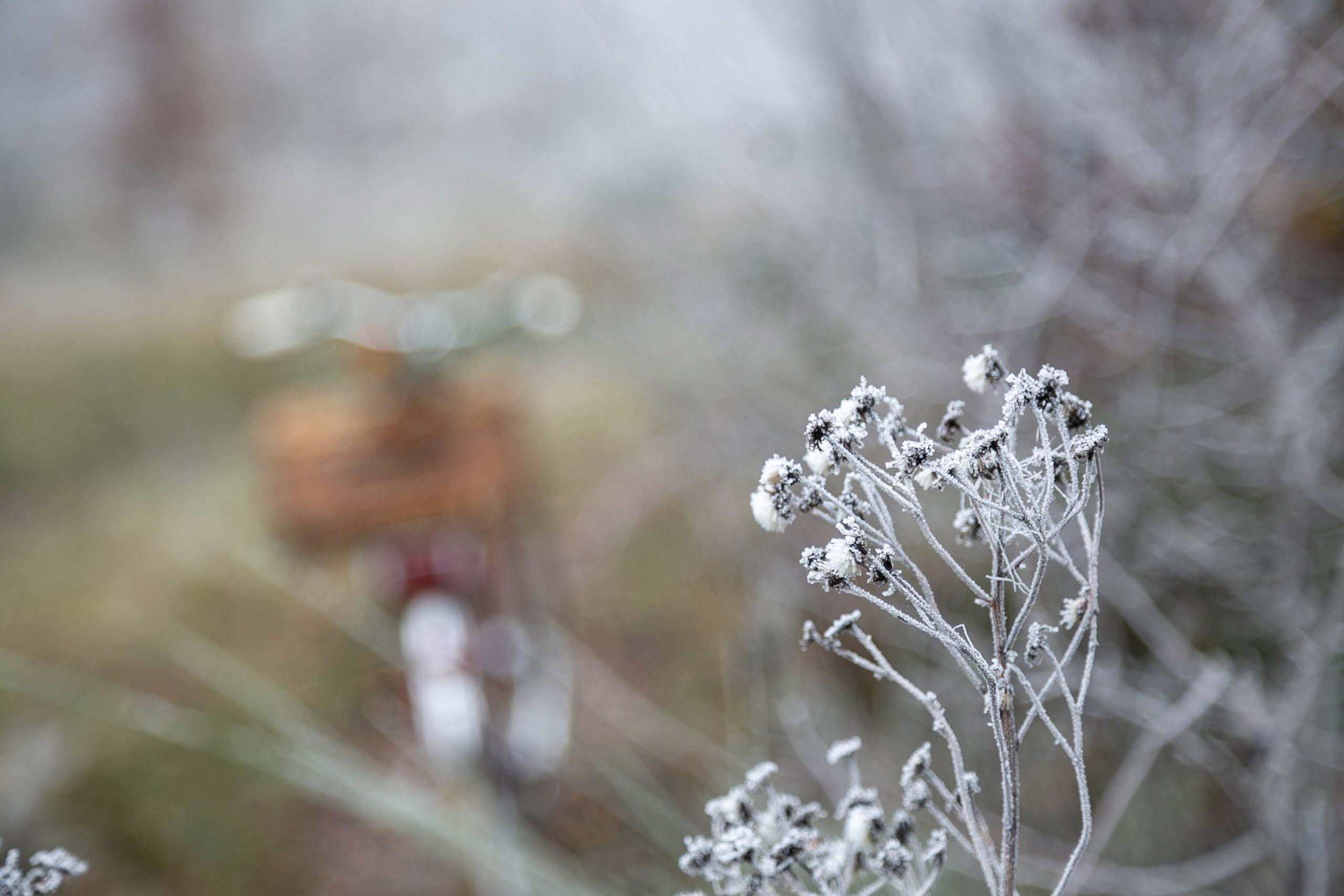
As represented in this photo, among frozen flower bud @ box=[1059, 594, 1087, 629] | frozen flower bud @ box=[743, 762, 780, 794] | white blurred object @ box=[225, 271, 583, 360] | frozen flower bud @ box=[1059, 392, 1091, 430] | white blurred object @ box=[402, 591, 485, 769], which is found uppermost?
white blurred object @ box=[225, 271, 583, 360]

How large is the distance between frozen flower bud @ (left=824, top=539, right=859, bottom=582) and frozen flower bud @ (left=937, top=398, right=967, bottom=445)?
0.09 metres

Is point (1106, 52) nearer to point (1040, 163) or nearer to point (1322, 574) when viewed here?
point (1040, 163)

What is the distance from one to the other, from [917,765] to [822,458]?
124mm

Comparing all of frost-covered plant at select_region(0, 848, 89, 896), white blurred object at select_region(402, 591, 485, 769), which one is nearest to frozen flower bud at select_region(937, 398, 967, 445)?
frost-covered plant at select_region(0, 848, 89, 896)

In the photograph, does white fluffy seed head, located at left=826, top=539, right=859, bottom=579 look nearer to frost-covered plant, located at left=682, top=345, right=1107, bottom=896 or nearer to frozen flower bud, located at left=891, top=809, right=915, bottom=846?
frost-covered plant, located at left=682, top=345, right=1107, bottom=896

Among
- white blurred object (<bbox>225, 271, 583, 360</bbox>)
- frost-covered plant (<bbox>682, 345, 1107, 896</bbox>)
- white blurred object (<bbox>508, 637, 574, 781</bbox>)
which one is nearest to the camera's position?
frost-covered plant (<bbox>682, 345, 1107, 896</bbox>)

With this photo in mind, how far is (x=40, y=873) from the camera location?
0.34 m

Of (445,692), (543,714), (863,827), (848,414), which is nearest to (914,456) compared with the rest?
(848,414)

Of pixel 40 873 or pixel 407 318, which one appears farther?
pixel 407 318

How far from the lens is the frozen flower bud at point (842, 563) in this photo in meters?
0.29

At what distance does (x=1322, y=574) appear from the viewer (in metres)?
1.16

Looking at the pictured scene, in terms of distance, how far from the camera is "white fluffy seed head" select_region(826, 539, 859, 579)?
0.95ft

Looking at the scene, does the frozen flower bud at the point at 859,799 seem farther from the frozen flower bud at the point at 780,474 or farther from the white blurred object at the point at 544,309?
the white blurred object at the point at 544,309

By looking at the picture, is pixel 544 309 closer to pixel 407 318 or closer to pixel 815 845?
pixel 407 318
